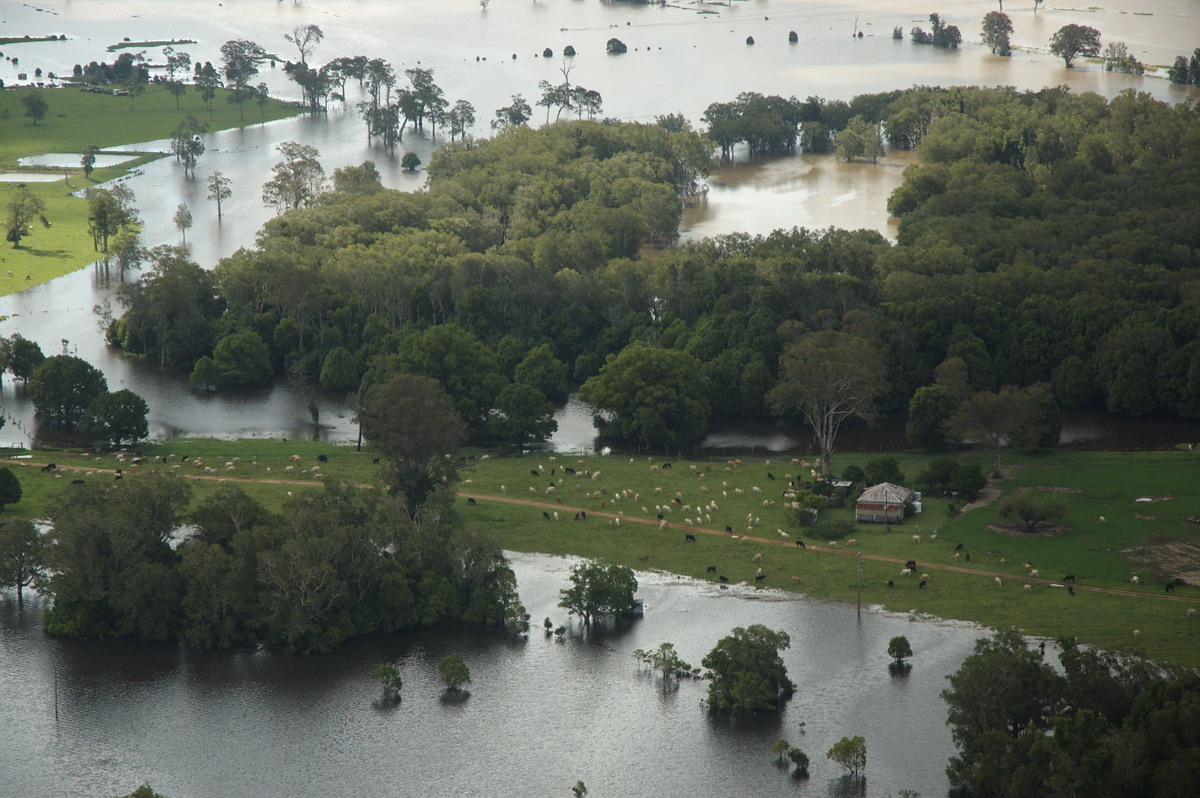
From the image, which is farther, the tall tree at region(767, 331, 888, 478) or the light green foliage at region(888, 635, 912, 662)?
the tall tree at region(767, 331, 888, 478)

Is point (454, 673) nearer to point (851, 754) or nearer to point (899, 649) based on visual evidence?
point (851, 754)

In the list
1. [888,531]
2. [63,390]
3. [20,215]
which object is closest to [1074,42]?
[20,215]

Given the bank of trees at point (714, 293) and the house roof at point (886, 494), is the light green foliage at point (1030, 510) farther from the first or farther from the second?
the bank of trees at point (714, 293)

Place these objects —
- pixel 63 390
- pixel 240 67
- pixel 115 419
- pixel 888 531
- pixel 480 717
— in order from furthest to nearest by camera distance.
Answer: pixel 240 67
pixel 63 390
pixel 115 419
pixel 888 531
pixel 480 717

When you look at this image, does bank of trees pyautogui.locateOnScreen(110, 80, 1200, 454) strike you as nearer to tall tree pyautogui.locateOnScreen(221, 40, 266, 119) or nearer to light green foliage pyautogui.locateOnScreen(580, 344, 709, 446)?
light green foliage pyautogui.locateOnScreen(580, 344, 709, 446)

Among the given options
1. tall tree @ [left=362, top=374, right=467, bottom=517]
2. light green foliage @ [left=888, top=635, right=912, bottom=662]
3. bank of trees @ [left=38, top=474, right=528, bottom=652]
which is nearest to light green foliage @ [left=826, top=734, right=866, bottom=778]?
light green foliage @ [left=888, top=635, right=912, bottom=662]

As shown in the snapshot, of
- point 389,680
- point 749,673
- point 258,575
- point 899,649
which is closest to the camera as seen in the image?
point 749,673
